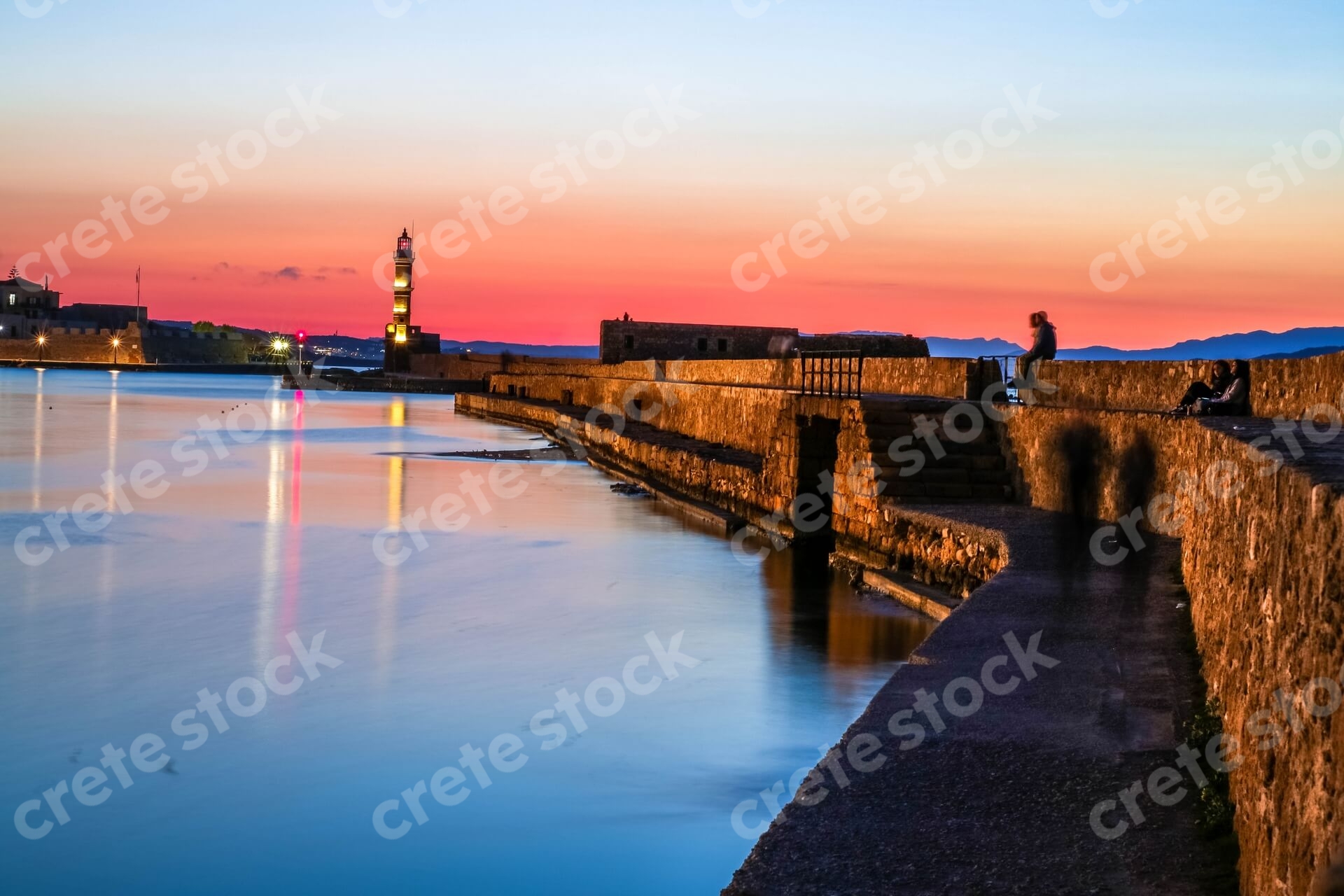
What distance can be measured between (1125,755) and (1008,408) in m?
8.13

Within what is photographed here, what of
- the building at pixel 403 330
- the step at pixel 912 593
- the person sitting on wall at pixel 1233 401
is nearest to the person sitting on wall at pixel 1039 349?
the step at pixel 912 593

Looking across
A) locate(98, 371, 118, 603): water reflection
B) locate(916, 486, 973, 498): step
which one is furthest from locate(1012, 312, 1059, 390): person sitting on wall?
locate(98, 371, 118, 603): water reflection

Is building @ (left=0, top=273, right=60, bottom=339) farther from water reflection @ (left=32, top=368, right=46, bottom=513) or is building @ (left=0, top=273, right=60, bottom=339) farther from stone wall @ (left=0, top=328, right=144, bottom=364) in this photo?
water reflection @ (left=32, top=368, right=46, bottom=513)

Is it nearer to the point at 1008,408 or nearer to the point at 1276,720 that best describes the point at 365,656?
the point at 1008,408

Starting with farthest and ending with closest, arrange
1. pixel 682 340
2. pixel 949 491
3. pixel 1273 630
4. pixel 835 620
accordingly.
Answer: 1. pixel 682 340
2. pixel 949 491
3. pixel 835 620
4. pixel 1273 630

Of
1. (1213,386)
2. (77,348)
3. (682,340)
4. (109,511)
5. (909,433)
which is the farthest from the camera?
(77,348)

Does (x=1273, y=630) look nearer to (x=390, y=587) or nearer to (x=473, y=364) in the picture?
Answer: (x=390, y=587)

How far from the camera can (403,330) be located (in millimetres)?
82562

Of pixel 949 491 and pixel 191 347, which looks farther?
pixel 191 347

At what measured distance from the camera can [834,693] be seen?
27.9ft

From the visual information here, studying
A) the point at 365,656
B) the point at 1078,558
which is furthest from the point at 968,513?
the point at 365,656

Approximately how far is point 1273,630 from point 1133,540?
238 inches

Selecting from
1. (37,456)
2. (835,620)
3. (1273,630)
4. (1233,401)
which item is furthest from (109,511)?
(1273,630)

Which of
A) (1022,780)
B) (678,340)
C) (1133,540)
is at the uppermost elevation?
(678,340)
